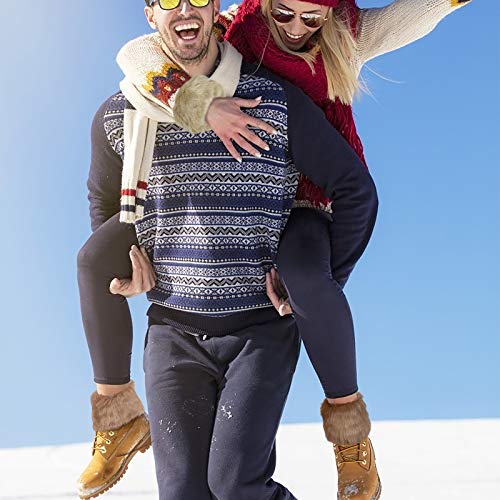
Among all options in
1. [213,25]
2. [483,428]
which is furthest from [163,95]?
[483,428]

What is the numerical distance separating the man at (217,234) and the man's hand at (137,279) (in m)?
0.03

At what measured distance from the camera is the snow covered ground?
12.7 feet

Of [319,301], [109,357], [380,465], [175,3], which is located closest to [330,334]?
[319,301]

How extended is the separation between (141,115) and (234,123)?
25 centimetres

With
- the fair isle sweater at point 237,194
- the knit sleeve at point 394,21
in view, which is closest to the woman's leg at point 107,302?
the fair isle sweater at point 237,194

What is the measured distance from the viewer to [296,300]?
7.30ft

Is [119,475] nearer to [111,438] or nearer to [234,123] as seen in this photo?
[111,438]

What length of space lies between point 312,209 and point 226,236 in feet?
0.84

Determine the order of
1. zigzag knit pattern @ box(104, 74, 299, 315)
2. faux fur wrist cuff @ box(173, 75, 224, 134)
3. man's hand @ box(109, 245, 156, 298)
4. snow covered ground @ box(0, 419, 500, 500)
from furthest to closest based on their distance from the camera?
snow covered ground @ box(0, 419, 500, 500), man's hand @ box(109, 245, 156, 298), zigzag knit pattern @ box(104, 74, 299, 315), faux fur wrist cuff @ box(173, 75, 224, 134)

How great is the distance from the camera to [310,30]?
2.31 meters

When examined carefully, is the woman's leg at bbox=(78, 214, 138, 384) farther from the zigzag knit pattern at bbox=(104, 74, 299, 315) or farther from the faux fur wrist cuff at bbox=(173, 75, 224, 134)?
the faux fur wrist cuff at bbox=(173, 75, 224, 134)

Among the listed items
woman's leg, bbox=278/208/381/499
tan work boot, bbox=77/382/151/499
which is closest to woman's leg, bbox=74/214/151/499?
tan work boot, bbox=77/382/151/499

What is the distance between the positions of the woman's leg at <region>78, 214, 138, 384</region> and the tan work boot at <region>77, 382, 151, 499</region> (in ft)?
0.16

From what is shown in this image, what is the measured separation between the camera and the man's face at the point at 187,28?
2.21m
